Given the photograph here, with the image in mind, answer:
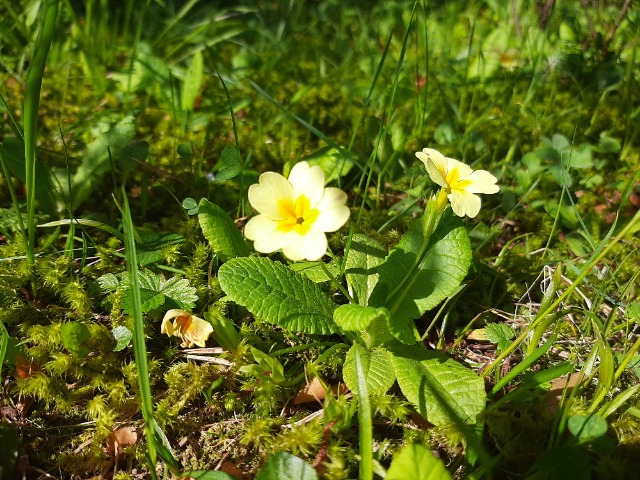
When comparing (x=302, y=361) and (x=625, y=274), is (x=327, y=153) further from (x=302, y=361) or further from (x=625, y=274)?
(x=625, y=274)

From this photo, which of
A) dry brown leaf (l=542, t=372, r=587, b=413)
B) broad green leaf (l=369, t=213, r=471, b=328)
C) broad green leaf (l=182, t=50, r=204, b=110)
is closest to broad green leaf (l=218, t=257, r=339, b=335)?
broad green leaf (l=369, t=213, r=471, b=328)

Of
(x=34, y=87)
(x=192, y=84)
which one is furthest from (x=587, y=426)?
(x=192, y=84)

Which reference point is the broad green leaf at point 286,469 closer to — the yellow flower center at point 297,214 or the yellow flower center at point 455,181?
the yellow flower center at point 297,214

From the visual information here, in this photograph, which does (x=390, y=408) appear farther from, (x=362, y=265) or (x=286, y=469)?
(x=362, y=265)

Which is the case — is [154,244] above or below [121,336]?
above

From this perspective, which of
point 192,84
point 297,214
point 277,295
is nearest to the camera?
point 297,214

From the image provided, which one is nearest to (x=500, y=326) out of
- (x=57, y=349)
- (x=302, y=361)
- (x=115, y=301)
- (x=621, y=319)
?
(x=621, y=319)

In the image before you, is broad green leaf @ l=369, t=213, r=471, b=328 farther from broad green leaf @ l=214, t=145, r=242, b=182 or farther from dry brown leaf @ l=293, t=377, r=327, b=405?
broad green leaf @ l=214, t=145, r=242, b=182

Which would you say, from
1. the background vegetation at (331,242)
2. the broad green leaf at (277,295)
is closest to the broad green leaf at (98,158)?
the background vegetation at (331,242)
